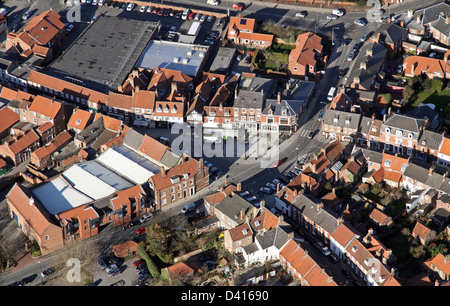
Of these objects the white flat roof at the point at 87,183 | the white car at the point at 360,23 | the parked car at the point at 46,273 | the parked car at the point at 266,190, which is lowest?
the parked car at the point at 46,273

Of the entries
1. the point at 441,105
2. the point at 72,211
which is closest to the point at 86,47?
the point at 72,211

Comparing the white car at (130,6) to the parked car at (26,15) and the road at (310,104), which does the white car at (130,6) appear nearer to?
the road at (310,104)

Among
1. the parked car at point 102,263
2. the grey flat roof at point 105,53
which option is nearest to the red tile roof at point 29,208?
the parked car at point 102,263

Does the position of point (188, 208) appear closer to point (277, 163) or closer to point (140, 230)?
point (140, 230)

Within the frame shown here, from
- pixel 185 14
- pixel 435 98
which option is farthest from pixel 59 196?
pixel 435 98

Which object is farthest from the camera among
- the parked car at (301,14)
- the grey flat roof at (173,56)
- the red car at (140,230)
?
the parked car at (301,14)

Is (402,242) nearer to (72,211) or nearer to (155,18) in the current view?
(72,211)
